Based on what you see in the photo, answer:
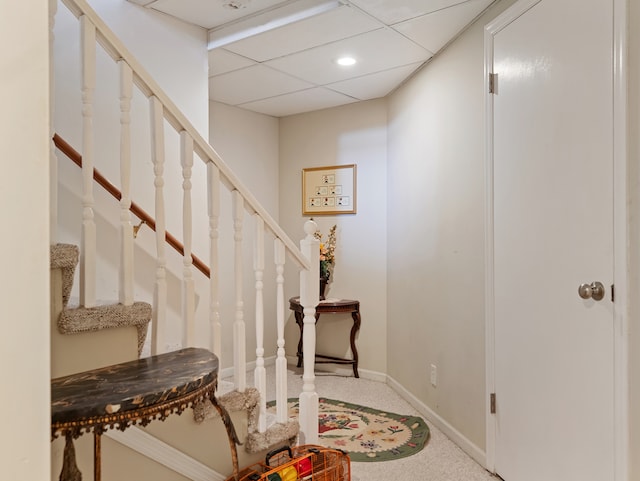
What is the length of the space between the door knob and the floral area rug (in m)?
1.43

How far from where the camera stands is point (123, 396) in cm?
104

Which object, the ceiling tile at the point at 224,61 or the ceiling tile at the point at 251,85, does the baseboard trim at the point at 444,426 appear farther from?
the ceiling tile at the point at 224,61

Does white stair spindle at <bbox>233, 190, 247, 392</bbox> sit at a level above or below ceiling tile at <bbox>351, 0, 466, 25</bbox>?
below

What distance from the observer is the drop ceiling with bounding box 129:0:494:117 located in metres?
2.53

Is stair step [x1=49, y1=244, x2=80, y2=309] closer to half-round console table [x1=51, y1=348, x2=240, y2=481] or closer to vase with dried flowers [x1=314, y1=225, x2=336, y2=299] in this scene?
half-round console table [x1=51, y1=348, x2=240, y2=481]

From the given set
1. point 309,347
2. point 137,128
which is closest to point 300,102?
point 137,128

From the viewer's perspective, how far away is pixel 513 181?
88.3 inches

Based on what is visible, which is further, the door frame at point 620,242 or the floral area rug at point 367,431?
the floral area rug at point 367,431

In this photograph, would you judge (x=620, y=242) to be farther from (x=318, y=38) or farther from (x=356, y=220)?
(x=356, y=220)

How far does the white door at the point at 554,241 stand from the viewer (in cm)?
168

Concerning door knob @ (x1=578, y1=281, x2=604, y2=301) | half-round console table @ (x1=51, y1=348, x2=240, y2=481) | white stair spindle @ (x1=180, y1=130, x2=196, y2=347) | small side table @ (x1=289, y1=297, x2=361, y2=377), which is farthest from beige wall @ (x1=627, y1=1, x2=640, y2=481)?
small side table @ (x1=289, y1=297, x2=361, y2=377)

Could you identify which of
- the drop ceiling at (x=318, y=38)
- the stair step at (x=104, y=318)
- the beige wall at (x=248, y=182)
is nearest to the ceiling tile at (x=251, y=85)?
the drop ceiling at (x=318, y=38)

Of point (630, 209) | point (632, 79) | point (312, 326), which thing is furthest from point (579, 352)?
point (312, 326)
